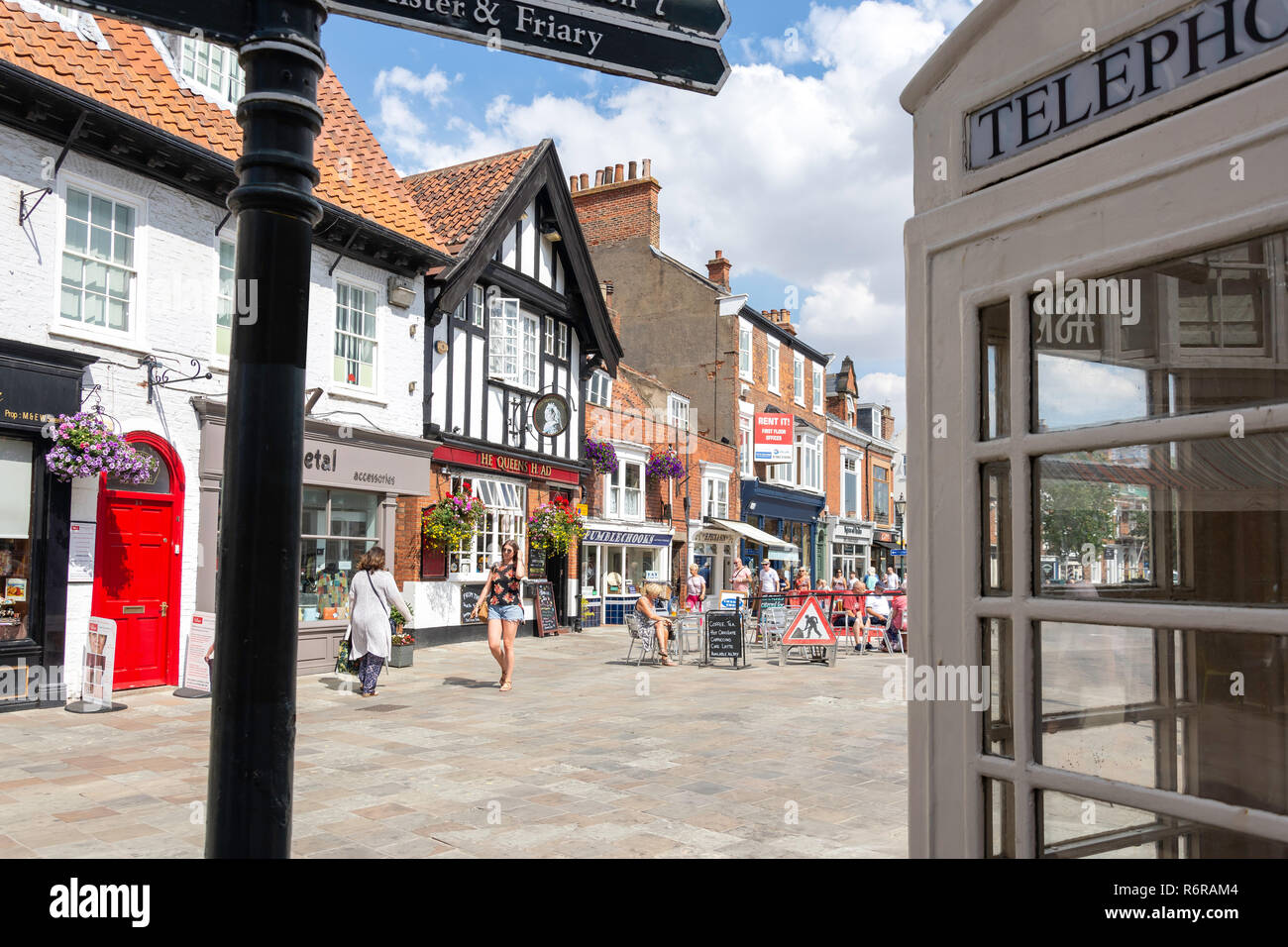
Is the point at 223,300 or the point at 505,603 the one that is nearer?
the point at 505,603

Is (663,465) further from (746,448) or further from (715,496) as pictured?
(746,448)

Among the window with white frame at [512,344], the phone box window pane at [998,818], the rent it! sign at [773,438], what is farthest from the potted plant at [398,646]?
the rent it! sign at [773,438]

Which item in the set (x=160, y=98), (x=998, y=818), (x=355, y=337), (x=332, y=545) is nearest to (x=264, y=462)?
(x=998, y=818)

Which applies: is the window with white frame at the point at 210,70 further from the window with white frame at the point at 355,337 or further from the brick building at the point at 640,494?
the brick building at the point at 640,494

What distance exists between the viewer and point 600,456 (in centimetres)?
2225

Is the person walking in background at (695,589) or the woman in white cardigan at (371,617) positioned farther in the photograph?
the person walking in background at (695,589)

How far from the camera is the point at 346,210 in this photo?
46.9 feet

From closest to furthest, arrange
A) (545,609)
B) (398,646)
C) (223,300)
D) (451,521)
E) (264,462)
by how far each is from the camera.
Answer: (264,462) < (223,300) < (398,646) < (451,521) < (545,609)

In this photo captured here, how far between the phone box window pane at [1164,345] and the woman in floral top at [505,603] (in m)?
9.31

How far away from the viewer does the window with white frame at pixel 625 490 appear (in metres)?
23.9

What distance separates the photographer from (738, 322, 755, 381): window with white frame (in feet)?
101

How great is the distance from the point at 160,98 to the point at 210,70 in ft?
5.07
